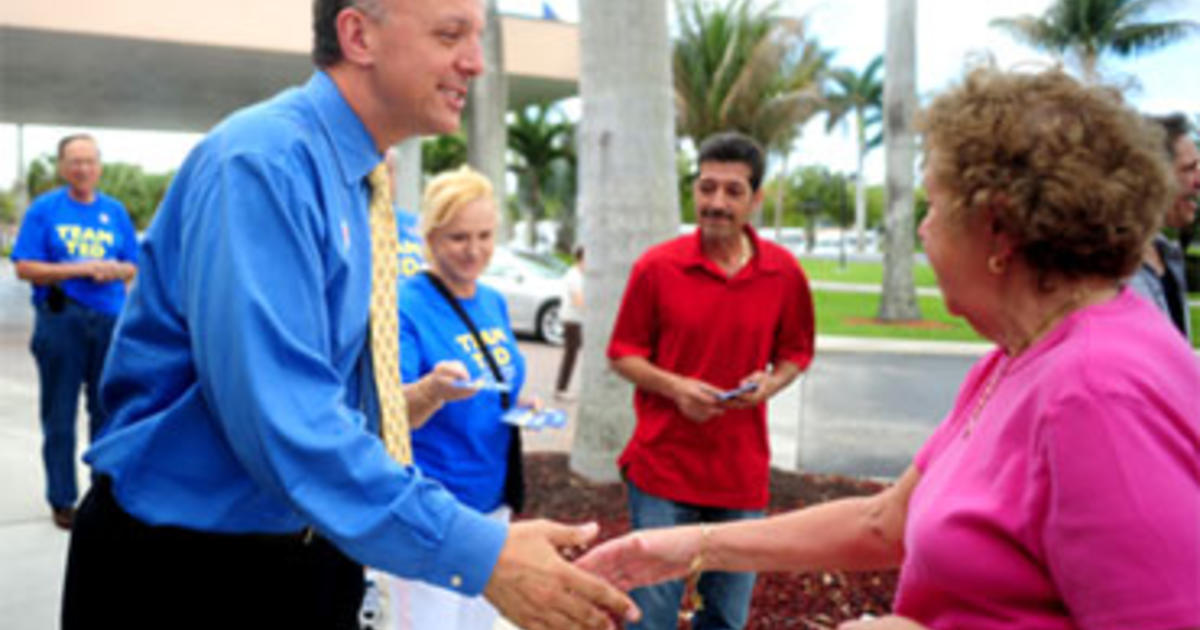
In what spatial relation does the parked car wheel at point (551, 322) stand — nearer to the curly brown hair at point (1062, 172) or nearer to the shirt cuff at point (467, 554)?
the shirt cuff at point (467, 554)

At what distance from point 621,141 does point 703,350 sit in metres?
2.74

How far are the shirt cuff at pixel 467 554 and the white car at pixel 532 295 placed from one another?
578 inches

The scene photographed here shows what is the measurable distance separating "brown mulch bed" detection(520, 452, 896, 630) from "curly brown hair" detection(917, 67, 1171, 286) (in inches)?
127

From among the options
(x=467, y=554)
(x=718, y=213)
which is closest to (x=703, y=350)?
(x=718, y=213)

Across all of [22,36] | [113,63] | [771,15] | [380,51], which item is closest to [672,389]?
[380,51]

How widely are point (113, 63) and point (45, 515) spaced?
645 inches

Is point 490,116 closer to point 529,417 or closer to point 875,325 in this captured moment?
point 875,325

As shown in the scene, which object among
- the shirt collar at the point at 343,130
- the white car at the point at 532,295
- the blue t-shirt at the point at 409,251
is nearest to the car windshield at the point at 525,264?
the white car at the point at 532,295

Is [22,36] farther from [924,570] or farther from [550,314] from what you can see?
[924,570]

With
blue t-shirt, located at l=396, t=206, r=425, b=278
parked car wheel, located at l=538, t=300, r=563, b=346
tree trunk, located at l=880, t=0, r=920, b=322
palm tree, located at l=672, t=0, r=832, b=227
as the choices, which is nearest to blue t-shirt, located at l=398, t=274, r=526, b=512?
blue t-shirt, located at l=396, t=206, r=425, b=278

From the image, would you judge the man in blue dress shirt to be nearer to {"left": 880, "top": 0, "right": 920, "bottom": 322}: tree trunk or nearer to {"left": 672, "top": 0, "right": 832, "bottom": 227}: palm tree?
{"left": 880, "top": 0, "right": 920, "bottom": 322}: tree trunk

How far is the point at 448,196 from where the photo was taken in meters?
3.68

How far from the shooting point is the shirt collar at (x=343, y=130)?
6.42ft

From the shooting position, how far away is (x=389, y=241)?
7.21 feet
